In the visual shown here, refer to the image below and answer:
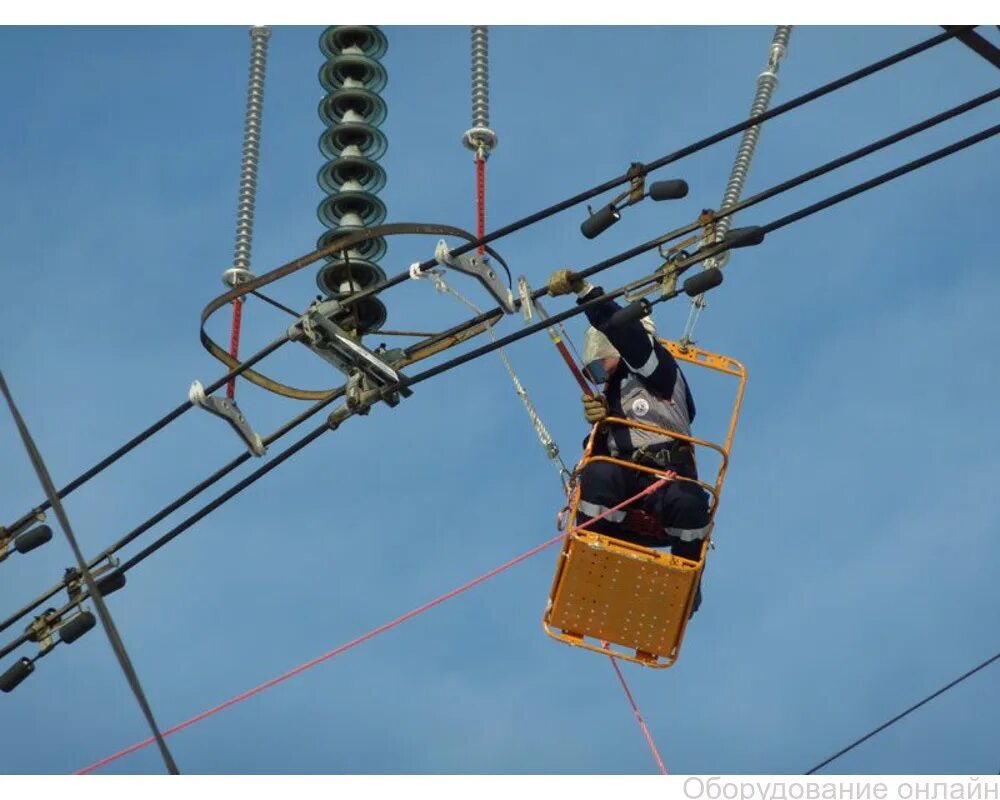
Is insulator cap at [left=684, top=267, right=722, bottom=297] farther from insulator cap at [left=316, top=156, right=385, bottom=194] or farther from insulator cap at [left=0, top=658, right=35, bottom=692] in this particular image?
insulator cap at [left=0, top=658, right=35, bottom=692]

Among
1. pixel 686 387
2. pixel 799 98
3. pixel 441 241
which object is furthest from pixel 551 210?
pixel 686 387

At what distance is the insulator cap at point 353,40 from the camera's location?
59.8 feet

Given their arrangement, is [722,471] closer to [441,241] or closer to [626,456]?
[626,456]

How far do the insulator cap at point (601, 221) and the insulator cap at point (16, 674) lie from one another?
509cm

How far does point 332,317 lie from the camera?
639 inches

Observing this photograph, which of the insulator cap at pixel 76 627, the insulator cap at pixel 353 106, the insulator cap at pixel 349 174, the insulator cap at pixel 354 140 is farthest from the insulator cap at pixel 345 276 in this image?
the insulator cap at pixel 76 627

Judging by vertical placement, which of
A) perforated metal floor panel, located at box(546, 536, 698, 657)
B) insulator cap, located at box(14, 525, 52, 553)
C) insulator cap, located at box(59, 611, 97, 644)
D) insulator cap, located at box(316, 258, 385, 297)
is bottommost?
perforated metal floor panel, located at box(546, 536, 698, 657)

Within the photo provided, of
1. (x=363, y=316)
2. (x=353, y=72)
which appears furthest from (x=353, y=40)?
(x=363, y=316)

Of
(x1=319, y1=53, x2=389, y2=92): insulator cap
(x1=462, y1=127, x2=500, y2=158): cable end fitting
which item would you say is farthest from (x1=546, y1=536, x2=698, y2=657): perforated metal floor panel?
(x1=319, y1=53, x2=389, y2=92): insulator cap

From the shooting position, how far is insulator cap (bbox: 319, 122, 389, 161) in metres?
18.0

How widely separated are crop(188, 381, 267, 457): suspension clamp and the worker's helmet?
2510mm

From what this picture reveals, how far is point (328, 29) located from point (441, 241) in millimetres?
3307

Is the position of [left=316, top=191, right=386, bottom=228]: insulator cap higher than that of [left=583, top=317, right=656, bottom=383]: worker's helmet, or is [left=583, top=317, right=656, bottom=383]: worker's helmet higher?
[left=316, top=191, right=386, bottom=228]: insulator cap

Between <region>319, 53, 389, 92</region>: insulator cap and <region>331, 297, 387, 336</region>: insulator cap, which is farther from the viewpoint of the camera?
<region>319, 53, 389, 92</region>: insulator cap
